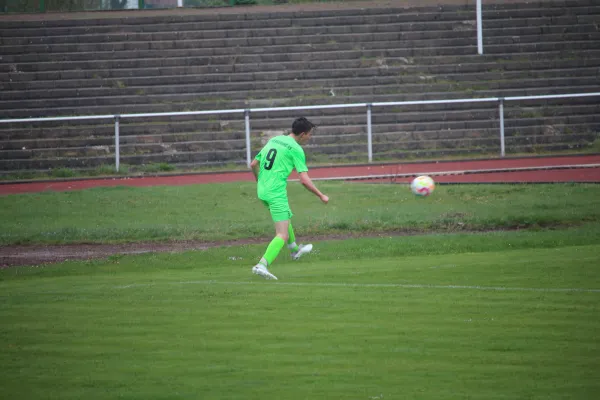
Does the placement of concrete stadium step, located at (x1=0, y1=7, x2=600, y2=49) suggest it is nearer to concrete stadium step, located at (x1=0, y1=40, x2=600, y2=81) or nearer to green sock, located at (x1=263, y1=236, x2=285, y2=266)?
concrete stadium step, located at (x1=0, y1=40, x2=600, y2=81)

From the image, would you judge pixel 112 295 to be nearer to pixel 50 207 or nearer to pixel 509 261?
pixel 509 261

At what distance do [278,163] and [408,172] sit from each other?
1222cm

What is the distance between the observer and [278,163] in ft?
34.1

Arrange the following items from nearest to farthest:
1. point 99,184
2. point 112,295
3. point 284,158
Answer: point 112,295 → point 284,158 → point 99,184

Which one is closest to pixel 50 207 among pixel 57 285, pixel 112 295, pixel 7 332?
pixel 57 285

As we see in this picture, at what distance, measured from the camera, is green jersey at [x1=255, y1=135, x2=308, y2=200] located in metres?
10.4

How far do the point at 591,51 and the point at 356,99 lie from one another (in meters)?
8.79

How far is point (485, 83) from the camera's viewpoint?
2798cm

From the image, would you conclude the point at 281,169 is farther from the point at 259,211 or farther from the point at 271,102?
the point at 271,102

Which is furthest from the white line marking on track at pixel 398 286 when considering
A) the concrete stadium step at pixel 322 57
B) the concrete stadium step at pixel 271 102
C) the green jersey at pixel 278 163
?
the concrete stadium step at pixel 322 57

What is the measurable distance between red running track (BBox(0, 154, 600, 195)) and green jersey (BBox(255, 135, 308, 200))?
10.7m

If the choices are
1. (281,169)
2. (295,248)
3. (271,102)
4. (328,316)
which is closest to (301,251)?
(295,248)

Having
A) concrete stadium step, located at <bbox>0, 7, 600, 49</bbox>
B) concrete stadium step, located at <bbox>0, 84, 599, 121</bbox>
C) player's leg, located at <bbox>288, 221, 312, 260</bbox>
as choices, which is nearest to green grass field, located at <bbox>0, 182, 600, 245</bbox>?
player's leg, located at <bbox>288, 221, 312, 260</bbox>

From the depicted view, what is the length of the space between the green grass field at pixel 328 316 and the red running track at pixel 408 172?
17.0 ft
